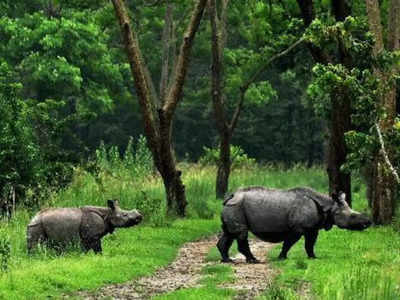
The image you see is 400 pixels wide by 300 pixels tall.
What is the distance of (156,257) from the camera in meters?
16.7

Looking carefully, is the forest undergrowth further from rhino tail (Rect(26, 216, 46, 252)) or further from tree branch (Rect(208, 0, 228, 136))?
tree branch (Rect(208, 0, 228, 136))

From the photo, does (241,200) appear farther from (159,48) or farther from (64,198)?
(159,48)

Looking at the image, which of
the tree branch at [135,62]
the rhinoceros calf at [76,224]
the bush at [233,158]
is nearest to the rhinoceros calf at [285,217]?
the rhinoceros calf at [76,224]

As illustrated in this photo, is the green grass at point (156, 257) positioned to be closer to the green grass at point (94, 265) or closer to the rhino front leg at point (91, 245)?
the green grass at point (94, 265)

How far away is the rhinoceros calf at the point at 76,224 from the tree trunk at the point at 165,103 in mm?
6397

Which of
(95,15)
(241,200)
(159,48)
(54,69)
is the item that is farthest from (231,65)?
(241,200)

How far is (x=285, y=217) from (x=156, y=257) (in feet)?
8.65

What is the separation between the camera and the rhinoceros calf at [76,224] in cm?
1531

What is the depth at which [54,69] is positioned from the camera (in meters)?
38.8

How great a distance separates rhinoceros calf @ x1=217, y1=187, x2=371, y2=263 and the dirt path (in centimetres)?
57

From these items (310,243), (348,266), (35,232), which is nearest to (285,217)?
(310,243)

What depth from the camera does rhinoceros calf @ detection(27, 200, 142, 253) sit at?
15312 mm

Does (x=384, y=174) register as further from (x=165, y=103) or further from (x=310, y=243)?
(x=310, y=243)

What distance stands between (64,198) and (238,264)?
685 centimetres
